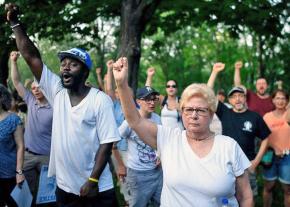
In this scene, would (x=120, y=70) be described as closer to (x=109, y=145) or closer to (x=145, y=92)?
(x=109, y=145)

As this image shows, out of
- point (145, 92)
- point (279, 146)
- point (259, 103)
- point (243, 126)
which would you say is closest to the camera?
point (145, 92)

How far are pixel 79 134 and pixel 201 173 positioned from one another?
44.8 inches

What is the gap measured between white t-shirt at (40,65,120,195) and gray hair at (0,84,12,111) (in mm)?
1457

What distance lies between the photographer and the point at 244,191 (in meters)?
3.21

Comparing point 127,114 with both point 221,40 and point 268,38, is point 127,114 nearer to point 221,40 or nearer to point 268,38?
point 268,38

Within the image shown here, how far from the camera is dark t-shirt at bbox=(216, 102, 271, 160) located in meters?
6.26

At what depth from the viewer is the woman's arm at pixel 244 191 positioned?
3178mm

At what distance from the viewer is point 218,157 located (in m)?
3.06

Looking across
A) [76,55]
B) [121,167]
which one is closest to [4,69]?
[121,167]

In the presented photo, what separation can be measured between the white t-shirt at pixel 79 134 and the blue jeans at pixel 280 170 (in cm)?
384

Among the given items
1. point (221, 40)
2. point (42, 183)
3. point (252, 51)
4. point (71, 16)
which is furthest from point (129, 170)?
point (221, 40)

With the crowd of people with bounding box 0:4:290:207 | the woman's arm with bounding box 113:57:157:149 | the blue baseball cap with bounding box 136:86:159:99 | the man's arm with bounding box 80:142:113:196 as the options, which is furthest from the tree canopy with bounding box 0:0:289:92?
the woman's arm with bounding box 113:57:157:149

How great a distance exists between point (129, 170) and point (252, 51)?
25.6 m

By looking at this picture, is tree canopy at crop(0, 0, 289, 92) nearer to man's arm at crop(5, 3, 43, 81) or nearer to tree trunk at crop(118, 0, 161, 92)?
tree trunk at crop(118, 0, 161, 92)
